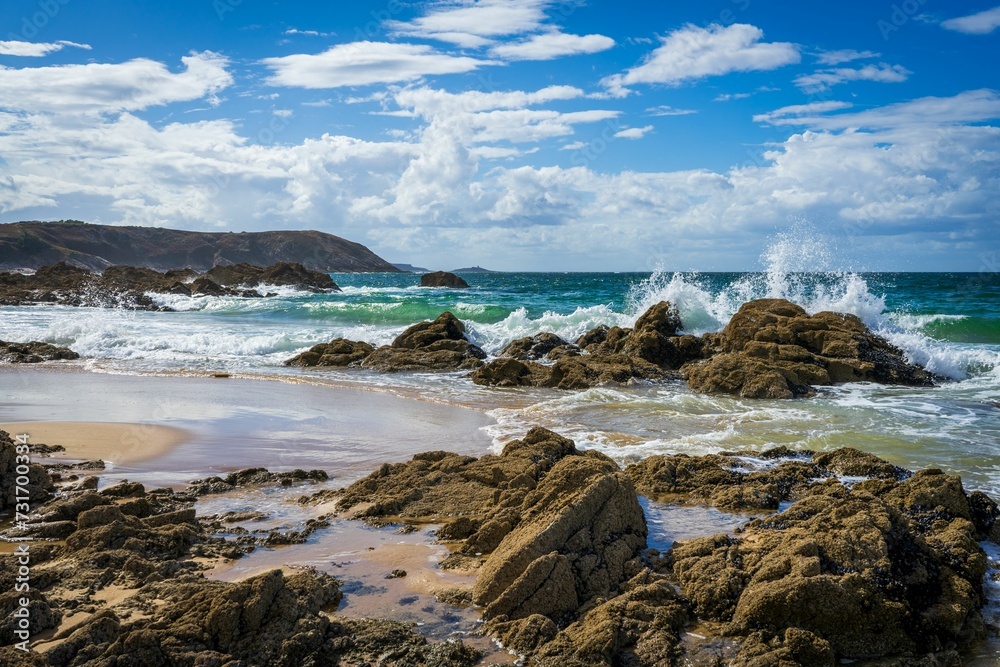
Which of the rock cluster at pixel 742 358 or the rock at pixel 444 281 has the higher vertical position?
the rock at pixel 444 281

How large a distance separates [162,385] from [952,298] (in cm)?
3723

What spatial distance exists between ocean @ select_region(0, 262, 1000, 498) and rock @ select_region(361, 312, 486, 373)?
805mm

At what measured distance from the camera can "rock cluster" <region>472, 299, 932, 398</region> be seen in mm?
13367

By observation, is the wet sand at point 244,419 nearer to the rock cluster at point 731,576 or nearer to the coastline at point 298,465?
the coastline at point 298,465

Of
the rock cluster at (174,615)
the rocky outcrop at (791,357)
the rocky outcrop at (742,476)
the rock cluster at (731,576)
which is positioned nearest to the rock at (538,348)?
the rocky outcrop at (791,357)

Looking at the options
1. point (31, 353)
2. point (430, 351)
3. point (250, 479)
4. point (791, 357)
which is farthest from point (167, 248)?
point (250, 479)

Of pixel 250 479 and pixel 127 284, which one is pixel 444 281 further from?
pixel 250 479

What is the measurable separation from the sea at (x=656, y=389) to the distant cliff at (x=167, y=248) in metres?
54.2

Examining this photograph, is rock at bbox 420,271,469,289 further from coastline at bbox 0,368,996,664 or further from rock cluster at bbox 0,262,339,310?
coastline at bbox 0,368,996,664

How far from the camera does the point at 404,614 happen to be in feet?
13.7

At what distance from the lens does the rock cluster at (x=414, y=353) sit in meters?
17.0

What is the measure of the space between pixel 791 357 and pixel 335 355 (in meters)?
10.4

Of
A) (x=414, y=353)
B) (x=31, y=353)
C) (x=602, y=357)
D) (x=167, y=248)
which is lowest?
(x=31, y=353)

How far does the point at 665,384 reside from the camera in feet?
47.0
